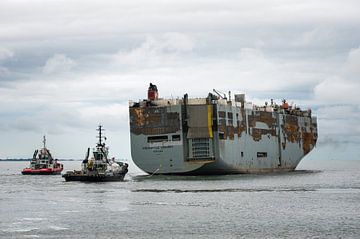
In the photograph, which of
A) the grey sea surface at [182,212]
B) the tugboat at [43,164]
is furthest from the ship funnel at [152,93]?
the tugboat at [43,164]

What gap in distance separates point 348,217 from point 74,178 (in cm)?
4164

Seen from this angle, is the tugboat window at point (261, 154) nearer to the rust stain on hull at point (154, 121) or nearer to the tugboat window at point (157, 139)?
the rust stain on hull at point (154, 121)

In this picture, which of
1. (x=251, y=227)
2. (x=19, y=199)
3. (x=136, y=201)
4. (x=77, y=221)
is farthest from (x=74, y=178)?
(x=251, y=227)

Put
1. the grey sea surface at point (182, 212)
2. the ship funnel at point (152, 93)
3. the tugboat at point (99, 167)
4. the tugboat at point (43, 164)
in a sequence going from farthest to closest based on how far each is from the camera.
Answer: the tugboat at point (43, 164) → the ship funnel at point (152, 93) → the tugboat at point (99, 167) → the grey sea surface at point (182, 212)

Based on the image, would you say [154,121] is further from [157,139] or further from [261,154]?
[261,154]

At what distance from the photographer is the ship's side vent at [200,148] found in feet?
247

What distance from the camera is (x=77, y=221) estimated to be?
37469 millimetres

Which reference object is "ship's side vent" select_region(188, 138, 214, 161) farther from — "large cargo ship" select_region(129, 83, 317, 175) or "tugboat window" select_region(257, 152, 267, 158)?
"tugboat window" select_region(257, 152, 267, 158)

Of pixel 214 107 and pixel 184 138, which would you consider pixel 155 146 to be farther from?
pixel 214 107

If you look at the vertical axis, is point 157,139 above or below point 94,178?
above

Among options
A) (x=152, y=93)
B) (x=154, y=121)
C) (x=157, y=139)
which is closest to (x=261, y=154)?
(x=152, y=93)

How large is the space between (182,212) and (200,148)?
110ft

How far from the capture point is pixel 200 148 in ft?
247

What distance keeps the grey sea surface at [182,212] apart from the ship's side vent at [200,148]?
35.0ft
